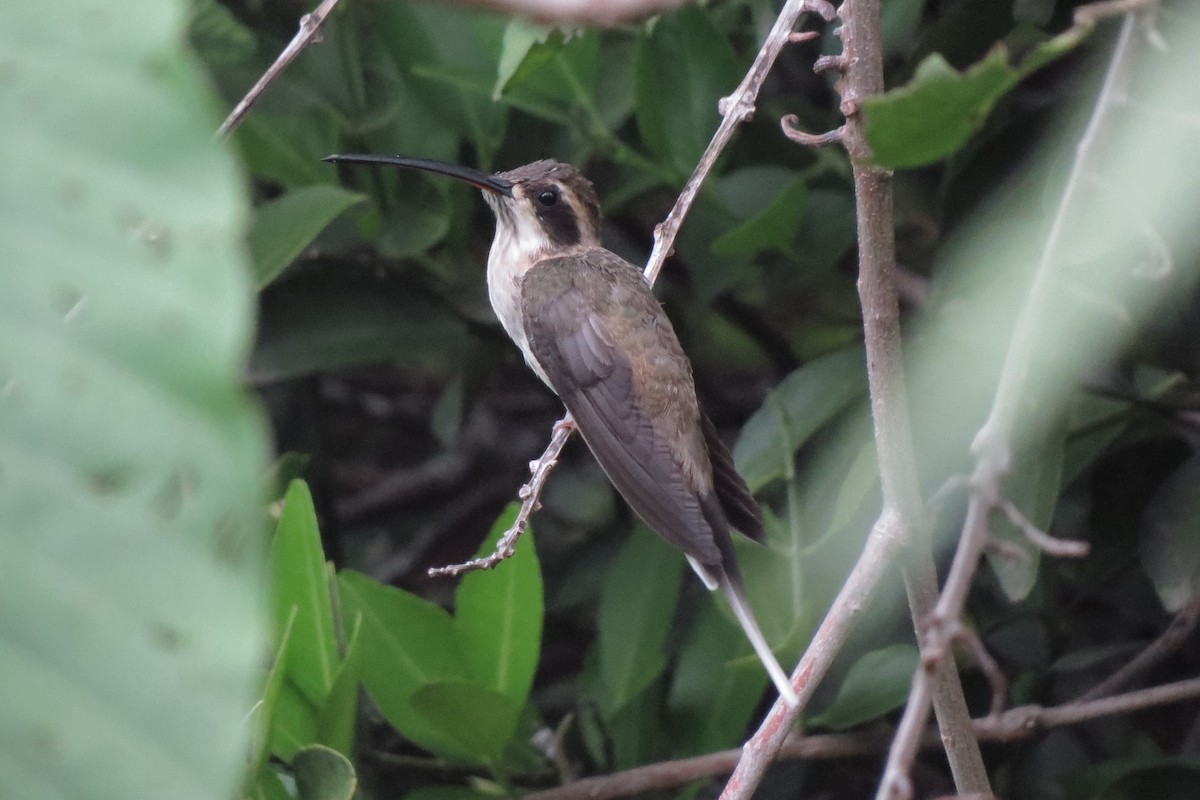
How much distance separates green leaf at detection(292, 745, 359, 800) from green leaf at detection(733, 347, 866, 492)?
1.00 m

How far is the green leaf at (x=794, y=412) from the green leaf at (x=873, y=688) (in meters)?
0.39

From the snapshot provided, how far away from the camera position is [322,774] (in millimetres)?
1959

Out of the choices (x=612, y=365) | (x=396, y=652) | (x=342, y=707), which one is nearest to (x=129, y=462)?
(x=342, y=707)

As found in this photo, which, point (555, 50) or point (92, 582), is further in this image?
point (555, 50)

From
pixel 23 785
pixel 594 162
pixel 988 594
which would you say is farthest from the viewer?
pixel 594 162

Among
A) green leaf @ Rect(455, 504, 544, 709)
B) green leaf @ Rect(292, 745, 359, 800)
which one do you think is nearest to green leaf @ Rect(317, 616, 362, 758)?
green leaf @ Rect(292, 745, 359, 800)

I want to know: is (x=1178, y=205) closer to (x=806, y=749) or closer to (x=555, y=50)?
(x=555, y=50)

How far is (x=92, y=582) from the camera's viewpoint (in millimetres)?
614

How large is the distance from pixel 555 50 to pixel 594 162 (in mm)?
1236

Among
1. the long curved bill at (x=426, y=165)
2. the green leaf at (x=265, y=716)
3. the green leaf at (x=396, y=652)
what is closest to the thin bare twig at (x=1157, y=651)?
the green leaf at (x=396, y=652)

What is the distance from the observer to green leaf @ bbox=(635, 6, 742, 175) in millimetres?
2703

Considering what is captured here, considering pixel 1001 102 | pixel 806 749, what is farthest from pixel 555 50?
pixel 806 749

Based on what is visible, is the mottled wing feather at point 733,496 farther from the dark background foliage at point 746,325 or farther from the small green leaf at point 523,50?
the small green leaf at point 523,50

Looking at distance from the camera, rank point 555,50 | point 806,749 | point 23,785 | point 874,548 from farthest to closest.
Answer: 1. point 806,749
2. point 555,50
3. point 874,548
4. point 23,785
